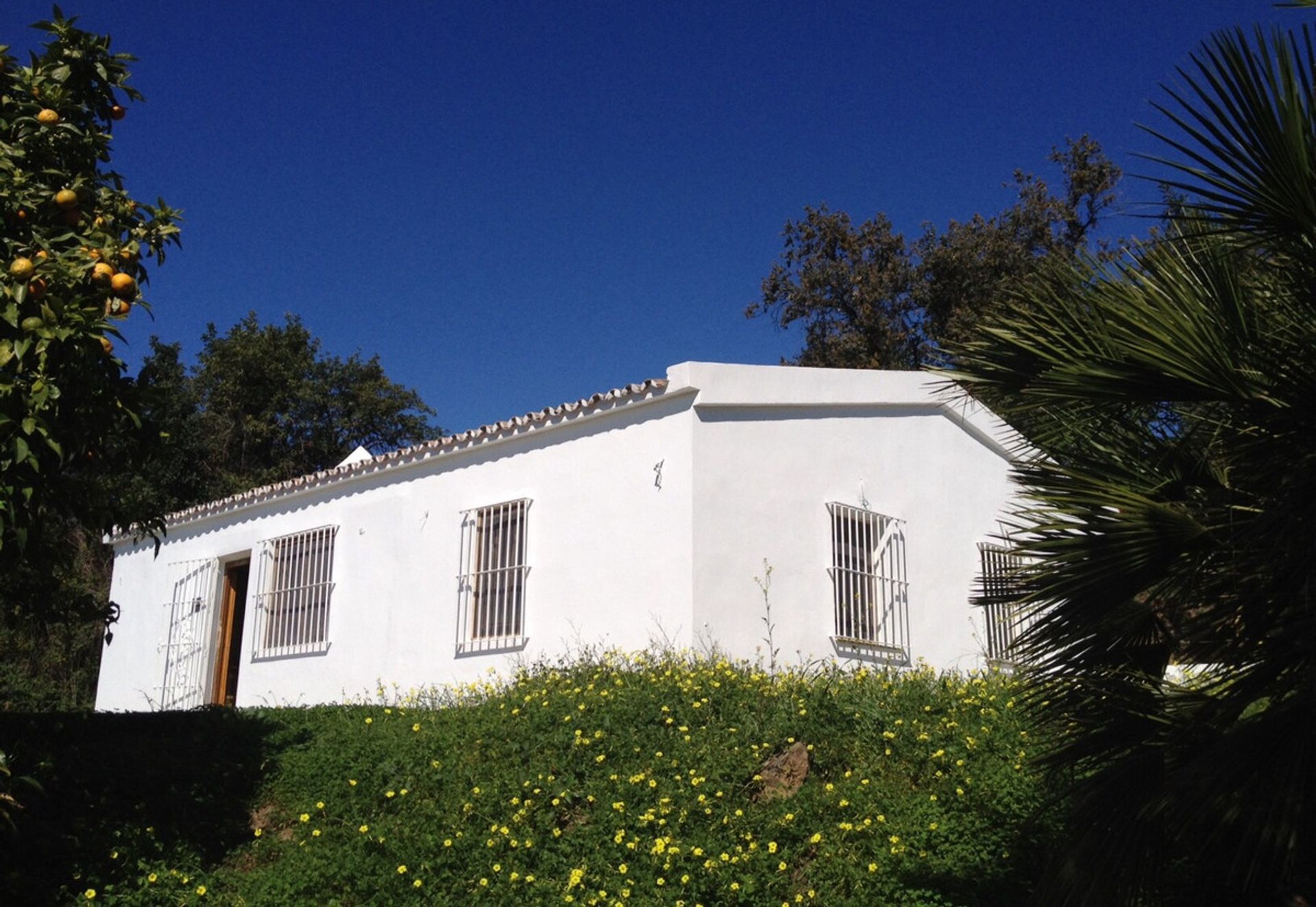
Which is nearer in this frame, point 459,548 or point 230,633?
point 459,548

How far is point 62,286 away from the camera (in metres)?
6.08

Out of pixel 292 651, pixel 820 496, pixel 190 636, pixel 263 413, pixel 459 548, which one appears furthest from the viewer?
pixel 263 413

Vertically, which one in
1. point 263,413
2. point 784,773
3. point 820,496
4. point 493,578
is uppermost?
point 263,413

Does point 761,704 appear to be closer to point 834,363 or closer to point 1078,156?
point 834,363

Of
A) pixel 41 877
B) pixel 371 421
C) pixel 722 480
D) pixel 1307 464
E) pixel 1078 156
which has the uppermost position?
pixel 1078 156

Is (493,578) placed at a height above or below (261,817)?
above

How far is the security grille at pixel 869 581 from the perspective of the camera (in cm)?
1119

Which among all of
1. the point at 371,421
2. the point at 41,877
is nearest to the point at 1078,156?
the point at 371,421

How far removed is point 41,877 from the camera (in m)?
7.23

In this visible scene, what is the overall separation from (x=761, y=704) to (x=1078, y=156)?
19128mm

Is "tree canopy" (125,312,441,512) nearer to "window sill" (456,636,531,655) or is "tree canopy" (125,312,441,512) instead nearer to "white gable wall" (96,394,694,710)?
"white gable wall" (96,394,694,710)

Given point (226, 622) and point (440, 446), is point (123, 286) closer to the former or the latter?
point (440, 446)

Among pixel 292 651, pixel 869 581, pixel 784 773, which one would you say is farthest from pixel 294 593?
pixel 784 773

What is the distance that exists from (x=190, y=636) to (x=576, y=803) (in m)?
9.41
